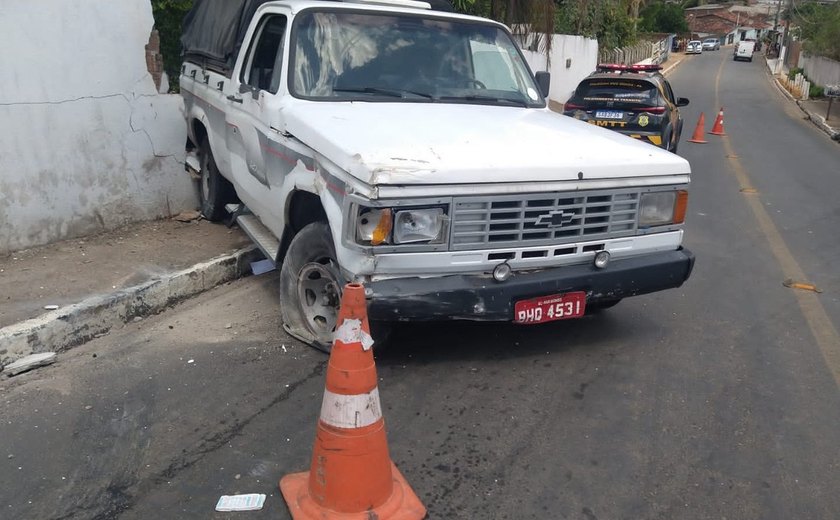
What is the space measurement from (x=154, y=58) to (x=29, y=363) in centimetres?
349

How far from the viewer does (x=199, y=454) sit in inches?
144

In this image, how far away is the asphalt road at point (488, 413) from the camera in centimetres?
337

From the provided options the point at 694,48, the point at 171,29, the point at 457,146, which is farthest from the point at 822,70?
the point at 694,48

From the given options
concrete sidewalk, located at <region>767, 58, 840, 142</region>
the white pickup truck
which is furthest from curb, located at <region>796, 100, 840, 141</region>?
the white pickup truck

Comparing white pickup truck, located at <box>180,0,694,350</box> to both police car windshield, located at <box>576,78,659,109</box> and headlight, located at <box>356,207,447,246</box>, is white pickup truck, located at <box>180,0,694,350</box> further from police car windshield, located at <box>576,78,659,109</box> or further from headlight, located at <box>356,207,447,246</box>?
police car windshield, located at <box>576,78,659,109</box>

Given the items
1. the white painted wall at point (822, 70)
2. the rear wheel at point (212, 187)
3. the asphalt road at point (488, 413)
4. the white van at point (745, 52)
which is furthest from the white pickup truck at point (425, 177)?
the white van at point (745, 52)

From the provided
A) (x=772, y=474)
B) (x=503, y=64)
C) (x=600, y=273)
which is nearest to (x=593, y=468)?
(x=772, y=474)

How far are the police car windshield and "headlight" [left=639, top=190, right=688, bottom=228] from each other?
8.74 meters

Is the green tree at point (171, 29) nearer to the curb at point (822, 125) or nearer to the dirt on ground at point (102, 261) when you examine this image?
the dirt on ground at point (102, 261)

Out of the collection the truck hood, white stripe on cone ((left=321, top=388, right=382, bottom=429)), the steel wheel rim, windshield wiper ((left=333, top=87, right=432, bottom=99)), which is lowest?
the steel wheel rim

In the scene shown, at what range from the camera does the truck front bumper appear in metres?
4.05

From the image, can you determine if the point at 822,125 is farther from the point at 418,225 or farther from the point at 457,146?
the point at 418,225

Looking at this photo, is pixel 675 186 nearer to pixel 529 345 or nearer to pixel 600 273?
pixel 600 273

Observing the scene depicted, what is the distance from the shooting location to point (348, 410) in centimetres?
309
